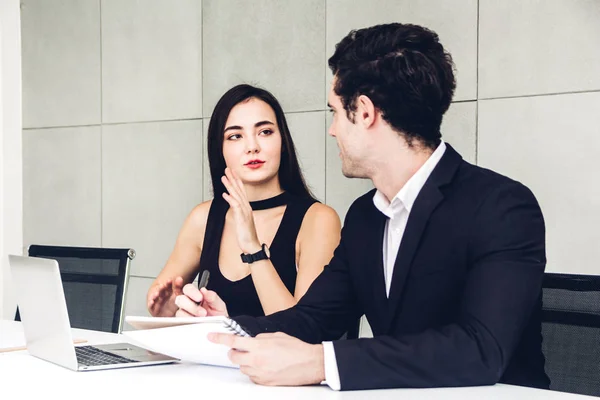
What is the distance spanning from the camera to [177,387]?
164cm

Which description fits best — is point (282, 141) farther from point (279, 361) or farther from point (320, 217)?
point (279, 361)

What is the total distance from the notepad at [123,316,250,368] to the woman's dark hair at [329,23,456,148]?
756 mm

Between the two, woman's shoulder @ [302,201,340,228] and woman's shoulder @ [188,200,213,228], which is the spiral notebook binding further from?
woman's shoulder @ [188,200,213,228]

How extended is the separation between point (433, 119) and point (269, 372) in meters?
0.87

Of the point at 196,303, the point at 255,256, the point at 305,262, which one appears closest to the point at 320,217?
the point at 305,262

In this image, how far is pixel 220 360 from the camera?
1802 millimetres

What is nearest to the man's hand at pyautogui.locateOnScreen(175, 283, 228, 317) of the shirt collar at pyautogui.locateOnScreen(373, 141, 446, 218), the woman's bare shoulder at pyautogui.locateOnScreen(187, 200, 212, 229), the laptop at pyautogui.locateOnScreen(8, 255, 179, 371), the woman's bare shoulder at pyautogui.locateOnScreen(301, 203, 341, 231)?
the laptop at pyautogui.locateOnScreen(8, 255, 179, 371)

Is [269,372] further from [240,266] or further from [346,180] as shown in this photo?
[346,180]

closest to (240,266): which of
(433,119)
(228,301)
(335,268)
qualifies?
(228,301)

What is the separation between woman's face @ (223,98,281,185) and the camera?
3090mm

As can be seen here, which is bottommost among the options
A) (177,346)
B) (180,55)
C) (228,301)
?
(228,301)

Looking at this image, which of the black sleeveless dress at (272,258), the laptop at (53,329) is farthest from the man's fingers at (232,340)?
the black sleeveless dress at (272,258)

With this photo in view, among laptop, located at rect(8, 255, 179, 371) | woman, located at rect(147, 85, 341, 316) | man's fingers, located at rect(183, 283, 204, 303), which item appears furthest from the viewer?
woman, located at rect(147, 85, 341, 316)

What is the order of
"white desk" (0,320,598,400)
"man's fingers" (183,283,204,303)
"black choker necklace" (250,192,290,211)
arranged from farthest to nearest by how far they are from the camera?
"black choker necklace" (250,192,290,211)
"man's fingers" (183,283,204,303)
"white desk" (0,320,598,400)
